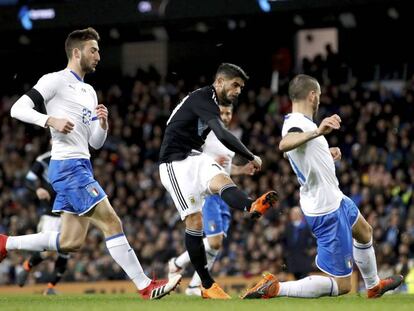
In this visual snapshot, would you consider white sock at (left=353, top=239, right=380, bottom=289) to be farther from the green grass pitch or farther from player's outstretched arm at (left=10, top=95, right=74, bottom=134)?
player's outstretched arm at (left=10, top=95, right=74, bottom=134)

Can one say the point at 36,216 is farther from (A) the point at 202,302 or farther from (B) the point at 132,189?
(A) the point at 202,302

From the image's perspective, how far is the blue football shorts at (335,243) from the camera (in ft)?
30.1

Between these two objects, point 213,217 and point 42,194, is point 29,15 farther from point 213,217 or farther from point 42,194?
point 213,217

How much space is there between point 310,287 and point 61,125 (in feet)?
8.92

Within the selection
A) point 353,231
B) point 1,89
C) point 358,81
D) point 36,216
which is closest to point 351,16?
point 358,81

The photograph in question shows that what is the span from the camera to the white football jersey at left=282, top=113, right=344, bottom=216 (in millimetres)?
9266

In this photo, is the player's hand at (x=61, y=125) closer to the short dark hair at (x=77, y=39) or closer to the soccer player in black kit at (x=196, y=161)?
the short dark hair at (x=77, y=39)

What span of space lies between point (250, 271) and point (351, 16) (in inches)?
272

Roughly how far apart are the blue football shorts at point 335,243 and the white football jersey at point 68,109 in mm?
2495

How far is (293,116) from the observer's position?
30.5ft

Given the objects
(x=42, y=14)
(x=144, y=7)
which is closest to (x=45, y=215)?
(x=144, y=7)

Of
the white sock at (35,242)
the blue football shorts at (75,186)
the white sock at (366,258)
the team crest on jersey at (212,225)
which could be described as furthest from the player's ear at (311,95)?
the team crest on jersey at (212,225)

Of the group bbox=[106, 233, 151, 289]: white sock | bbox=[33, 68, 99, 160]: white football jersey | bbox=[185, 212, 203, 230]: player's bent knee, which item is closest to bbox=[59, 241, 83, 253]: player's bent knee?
bbox=[106, 233, 151, 289]: white sock

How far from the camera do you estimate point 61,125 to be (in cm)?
913
